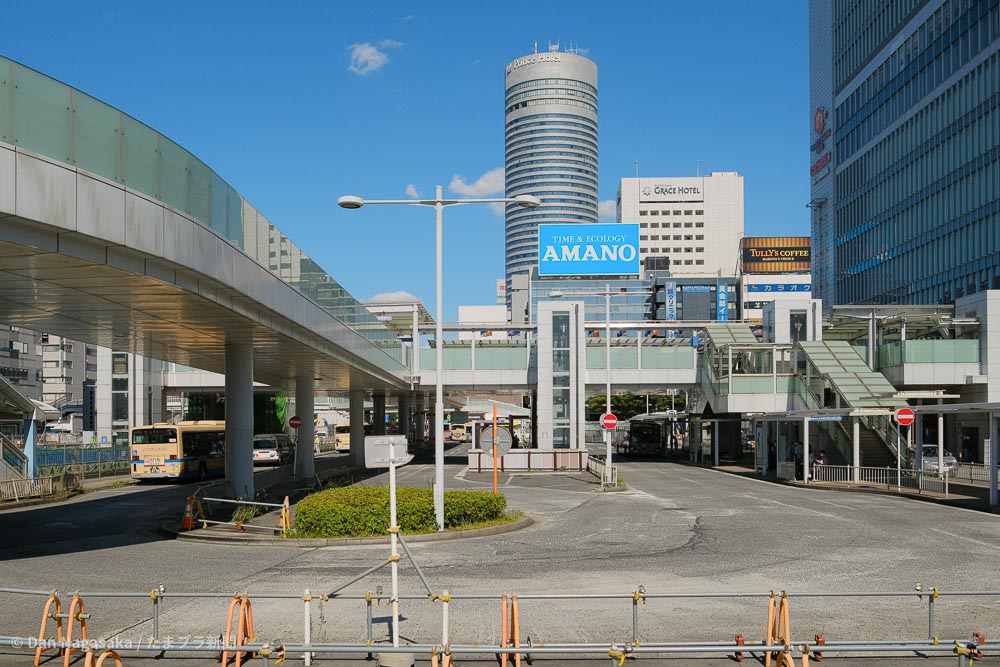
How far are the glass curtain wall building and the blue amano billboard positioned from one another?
25.8 metres

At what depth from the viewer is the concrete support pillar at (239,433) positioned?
27391mm

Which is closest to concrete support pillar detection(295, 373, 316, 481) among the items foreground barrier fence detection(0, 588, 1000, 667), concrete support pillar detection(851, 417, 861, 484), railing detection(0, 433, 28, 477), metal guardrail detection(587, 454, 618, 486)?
railing detection(0, 433, 28, 477)

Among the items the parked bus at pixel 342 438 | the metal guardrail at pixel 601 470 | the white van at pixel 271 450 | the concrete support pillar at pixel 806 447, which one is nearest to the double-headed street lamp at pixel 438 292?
the metal guardrail at pixel 601 470

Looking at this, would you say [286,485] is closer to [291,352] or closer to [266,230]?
[291,352]

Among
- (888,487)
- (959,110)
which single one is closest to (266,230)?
(888,487)

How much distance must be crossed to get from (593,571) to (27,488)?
2603 centimetres

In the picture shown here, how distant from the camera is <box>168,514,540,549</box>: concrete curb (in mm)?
20906

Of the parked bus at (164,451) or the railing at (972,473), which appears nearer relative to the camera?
the railing at (972,473)

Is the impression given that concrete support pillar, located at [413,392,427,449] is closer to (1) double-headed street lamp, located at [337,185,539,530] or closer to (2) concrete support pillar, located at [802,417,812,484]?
(2) concrete support pillar, located at [802,417,812,484]

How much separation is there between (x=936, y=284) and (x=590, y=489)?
2207 inches

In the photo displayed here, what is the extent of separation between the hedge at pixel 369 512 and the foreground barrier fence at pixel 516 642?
7.73 m

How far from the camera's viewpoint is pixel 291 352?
3381cm

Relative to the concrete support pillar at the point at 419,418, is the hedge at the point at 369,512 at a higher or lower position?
higher

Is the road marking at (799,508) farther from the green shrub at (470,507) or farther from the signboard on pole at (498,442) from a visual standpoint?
the green shrub at (470,507)
